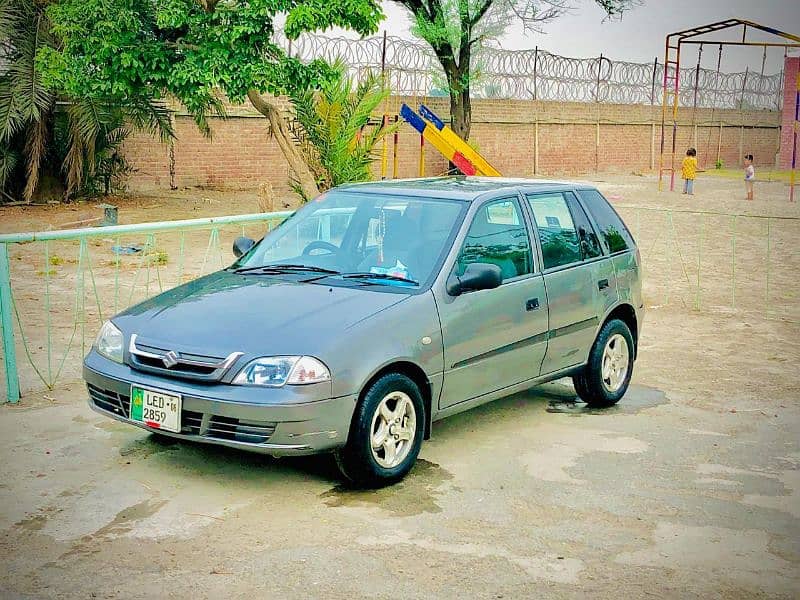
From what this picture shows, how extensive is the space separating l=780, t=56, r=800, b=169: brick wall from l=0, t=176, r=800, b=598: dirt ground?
34.0 m

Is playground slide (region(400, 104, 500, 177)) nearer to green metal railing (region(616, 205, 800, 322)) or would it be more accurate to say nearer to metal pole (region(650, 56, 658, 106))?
green metal railing (region(616, 205, 800, 322))

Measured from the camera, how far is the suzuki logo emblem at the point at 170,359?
216 inches

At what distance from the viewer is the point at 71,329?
9.91 meters

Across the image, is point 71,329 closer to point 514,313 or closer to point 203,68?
point 514,313

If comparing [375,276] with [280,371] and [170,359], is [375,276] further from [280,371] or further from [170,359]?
[170,359]

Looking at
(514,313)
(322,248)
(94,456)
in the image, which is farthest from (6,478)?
(514,313)

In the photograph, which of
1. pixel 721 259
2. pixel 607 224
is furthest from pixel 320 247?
pixel 721 259

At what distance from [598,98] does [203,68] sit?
68.5ft

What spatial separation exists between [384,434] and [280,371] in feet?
2.31

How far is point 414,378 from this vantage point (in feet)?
19.4

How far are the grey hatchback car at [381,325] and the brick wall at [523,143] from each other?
51.8 ft

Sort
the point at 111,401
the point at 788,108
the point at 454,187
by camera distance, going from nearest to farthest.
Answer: the point at 111,401
the point at 454,187
the point at 788,108

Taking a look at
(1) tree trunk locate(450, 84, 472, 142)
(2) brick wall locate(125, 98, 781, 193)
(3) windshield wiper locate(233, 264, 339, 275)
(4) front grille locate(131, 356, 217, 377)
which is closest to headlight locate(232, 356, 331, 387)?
(4) front grille locate(131, 356, 217, 377)

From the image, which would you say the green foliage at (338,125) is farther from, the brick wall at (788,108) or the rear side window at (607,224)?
the brick wall at (788,108)
